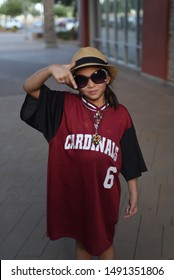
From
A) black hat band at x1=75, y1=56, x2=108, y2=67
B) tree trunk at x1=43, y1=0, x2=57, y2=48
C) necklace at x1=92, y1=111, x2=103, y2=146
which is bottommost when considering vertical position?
tree trunk at x1=43, y1=0, x2=57, y2=48

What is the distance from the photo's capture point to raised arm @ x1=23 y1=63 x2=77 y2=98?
204cm

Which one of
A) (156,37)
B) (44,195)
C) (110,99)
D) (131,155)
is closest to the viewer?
(110,99)

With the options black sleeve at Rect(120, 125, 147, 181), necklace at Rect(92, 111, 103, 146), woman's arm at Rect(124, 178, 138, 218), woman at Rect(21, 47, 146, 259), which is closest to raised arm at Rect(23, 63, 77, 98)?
woman at Rect(21, 47, 146, 259)

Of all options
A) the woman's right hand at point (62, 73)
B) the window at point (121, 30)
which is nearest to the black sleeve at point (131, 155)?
the woman's right hand at point (62, 73)

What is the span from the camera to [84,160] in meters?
2.19

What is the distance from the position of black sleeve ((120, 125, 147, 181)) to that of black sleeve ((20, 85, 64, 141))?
0.40 meters

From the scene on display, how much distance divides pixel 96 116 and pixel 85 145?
0.55ft

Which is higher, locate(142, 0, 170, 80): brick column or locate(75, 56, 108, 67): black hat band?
locate(75, 56, 108, 67): black hat band

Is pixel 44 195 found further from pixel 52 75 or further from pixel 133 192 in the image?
pixel 52 75

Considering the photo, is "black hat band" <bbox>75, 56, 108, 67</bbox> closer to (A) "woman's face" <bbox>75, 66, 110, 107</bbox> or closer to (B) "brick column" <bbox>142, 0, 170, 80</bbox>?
(A) "woman's face" <bbox>75, 66, 110, 107</bbox>

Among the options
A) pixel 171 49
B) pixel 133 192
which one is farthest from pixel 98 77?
pixel 171 49

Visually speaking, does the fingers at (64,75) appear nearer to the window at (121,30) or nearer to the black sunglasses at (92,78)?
the black sunglasses at (92,78)

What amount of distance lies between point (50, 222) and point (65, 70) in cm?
93

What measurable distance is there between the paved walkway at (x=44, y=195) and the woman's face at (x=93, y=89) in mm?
1541
